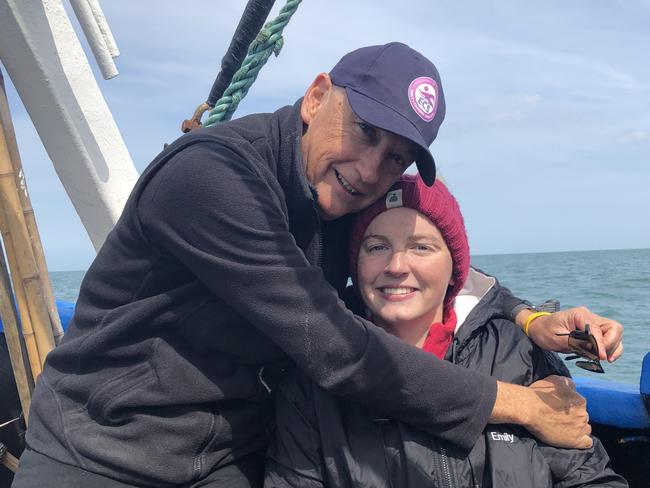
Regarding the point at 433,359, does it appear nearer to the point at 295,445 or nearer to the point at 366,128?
the point at 295,445

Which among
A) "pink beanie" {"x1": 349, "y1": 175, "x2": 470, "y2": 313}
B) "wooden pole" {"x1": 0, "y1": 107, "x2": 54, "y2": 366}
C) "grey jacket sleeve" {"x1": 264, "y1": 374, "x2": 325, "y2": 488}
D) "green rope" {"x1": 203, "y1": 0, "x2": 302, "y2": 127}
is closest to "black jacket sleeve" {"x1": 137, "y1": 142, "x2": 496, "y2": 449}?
"grey jacket sleeve" {"x1": 264, "y1": 374, "x2": 325, "y2": 488}

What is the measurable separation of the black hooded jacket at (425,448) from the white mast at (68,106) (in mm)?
1559

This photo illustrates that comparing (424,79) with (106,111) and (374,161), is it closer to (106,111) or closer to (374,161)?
(374,161)

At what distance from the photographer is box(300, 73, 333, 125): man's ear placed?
1928 mm

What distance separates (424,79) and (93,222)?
185 cm

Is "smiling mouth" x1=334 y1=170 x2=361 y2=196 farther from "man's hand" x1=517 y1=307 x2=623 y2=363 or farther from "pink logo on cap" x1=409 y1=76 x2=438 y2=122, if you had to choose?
"man's hand" x1=517 y1=307 x2=623 y2=363

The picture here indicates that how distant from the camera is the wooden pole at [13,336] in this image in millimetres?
2605

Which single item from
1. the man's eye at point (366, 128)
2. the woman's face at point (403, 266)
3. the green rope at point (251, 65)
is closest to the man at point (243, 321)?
the man's eye at point (366, 128)

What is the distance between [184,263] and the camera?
1610mm

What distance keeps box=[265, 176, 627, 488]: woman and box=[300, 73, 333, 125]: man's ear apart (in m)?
0.35

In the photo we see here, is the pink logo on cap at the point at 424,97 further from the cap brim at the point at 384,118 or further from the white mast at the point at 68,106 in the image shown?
the white mast at the point at 68,106

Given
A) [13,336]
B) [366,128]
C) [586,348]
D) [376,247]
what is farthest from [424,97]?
[13,336]

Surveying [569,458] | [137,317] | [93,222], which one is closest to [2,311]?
[93,222]

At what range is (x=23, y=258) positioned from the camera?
2555 millimetres
